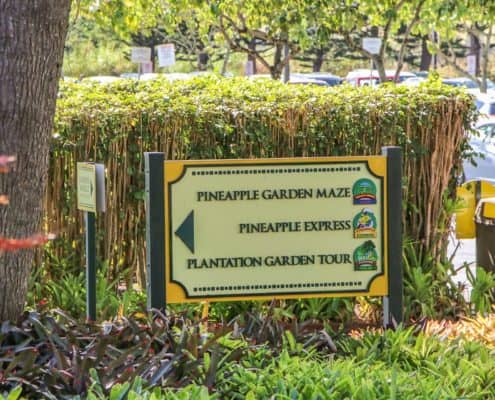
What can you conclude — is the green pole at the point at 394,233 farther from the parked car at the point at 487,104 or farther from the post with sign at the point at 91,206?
the parked car at the point at 487,104

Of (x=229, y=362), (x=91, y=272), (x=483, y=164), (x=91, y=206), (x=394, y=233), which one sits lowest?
(x=483, y=164)

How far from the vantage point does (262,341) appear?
16.8 feet

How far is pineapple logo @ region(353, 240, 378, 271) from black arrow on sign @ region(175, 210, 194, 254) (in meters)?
0.88

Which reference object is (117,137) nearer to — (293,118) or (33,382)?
(293,118)

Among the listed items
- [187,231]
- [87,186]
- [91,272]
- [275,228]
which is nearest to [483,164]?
[275,228]

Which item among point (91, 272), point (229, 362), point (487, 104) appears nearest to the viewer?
point (229, 362)

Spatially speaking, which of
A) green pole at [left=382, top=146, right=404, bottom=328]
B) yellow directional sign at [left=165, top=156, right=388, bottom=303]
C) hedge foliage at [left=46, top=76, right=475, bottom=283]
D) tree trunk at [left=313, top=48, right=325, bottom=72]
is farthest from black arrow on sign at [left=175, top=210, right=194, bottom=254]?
tree trunk at [left=313, top=48, right=325, bottom=72]

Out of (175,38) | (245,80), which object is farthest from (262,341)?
(175,38)

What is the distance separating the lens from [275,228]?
555 cm

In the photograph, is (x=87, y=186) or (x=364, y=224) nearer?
(x=87, y=186)

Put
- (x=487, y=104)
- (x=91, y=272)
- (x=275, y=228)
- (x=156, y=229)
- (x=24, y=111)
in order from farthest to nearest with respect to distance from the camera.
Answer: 1. (x=487, y=104)
2. (x=275, y=228)
3. (x=156, y=229)
4. (x=91, y=272)
5. (x=24, y=111)

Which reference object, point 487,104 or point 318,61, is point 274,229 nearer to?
point 487,104

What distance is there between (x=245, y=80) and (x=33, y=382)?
15.3 ft

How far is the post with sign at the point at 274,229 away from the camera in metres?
5.44
